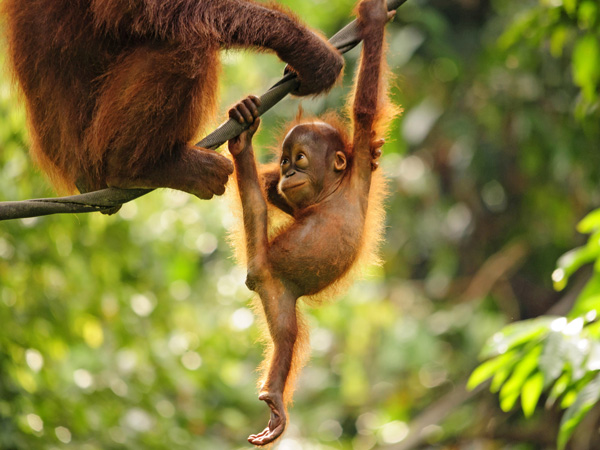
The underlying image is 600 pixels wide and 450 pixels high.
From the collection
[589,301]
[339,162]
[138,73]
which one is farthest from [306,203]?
[589,301]

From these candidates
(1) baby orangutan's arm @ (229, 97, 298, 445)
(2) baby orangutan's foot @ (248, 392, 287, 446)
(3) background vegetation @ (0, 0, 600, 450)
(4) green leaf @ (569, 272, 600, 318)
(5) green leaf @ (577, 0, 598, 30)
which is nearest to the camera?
(2) baby orangutan's foot @ (248, 392, 287, 446)

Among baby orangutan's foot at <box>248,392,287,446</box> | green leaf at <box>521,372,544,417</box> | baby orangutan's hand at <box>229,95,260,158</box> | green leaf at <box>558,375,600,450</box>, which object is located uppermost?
baby orangutan's hand at <box>229,95,260,158</box>

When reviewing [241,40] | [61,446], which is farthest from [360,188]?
[61,446]

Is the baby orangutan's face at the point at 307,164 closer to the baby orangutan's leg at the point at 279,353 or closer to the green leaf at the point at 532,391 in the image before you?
the baby orangutan's leg at the point at 279,353

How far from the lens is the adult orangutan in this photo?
9.87 ft

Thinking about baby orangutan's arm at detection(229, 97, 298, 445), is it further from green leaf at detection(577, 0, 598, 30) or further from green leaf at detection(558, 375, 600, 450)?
green leaf at detection(577, 0, 598, 30)

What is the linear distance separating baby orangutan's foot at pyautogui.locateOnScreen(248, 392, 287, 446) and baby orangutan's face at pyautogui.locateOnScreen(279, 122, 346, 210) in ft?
2.73

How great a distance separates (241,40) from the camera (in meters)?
3.12

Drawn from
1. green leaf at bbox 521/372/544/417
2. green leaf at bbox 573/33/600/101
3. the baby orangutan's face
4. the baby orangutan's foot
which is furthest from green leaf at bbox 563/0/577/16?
the baby orangutan's foot

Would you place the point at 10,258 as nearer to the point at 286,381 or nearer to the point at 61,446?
the point at 61,446

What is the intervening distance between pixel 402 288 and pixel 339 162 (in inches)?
259

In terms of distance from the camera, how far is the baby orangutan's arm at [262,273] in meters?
2.80

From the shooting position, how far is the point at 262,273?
2918mm

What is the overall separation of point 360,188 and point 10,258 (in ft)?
8.54
